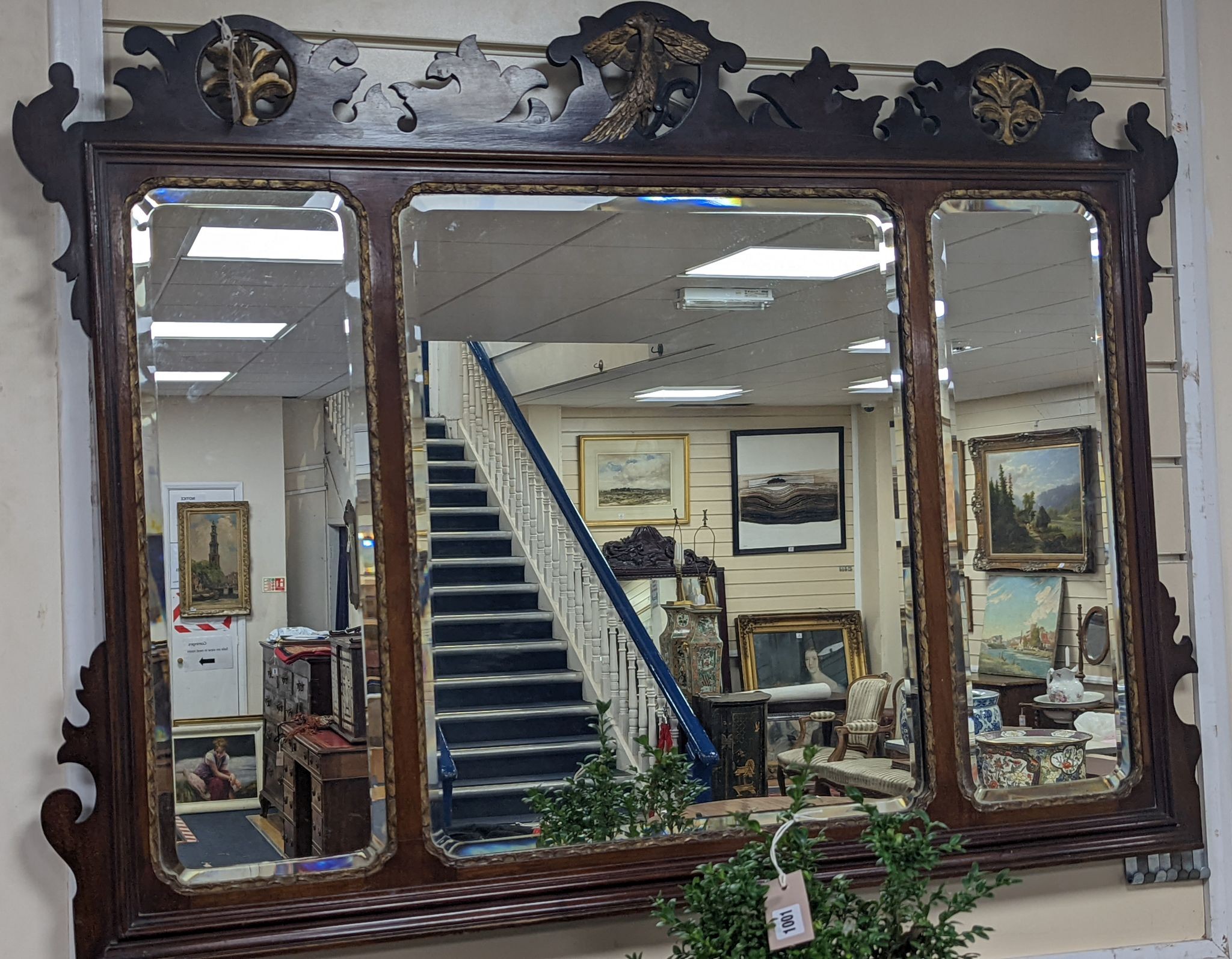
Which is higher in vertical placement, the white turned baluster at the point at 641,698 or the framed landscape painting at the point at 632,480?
the framed landscape painting at the point at 632,480

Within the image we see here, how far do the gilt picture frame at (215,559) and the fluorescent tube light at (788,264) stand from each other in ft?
2.68

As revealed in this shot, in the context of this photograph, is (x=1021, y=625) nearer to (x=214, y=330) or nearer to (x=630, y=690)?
(x=630, y=690)

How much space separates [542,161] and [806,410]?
1.93 ft

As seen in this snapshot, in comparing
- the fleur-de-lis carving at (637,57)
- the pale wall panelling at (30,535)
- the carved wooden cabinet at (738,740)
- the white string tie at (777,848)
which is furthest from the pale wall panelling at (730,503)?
the pale wall panelling at (30,535)

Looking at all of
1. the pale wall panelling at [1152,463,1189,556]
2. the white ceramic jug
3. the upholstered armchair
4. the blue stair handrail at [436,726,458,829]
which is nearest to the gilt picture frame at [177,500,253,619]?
the blue stair handrail at [436,726,458,829]

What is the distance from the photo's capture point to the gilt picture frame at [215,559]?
180cm

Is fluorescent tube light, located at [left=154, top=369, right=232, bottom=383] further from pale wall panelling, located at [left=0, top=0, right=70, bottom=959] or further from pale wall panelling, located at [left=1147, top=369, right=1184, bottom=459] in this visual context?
pale wall panelling, located at [left=1147, top=369, right=1184, bottom=459]

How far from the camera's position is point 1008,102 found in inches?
83.8

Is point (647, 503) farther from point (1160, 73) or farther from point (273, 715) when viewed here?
point (1160, 73)

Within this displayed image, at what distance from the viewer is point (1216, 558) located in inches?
88.0

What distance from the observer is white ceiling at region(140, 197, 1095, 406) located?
1.85 meters

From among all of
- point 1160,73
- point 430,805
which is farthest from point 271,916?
point 1160,73

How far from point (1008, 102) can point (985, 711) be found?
1040 mm

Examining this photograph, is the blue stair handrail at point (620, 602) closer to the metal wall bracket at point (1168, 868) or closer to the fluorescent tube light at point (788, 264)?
the fluorescent tube light at point (788, 264)
